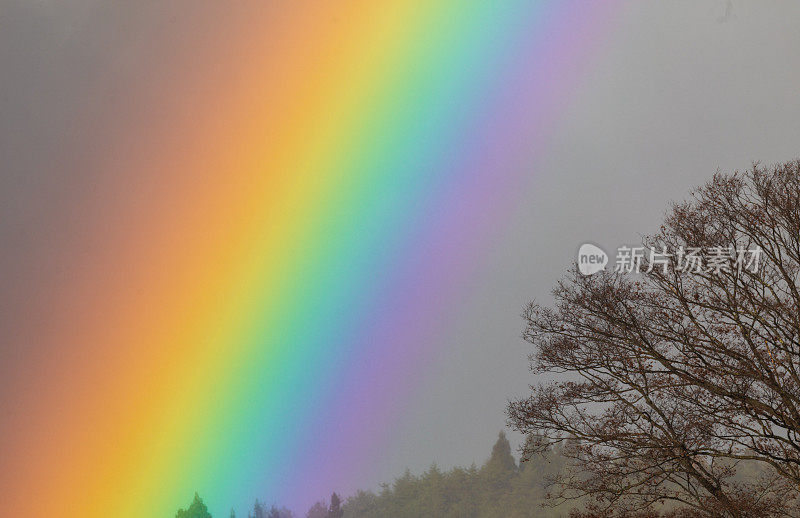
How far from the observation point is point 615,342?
33.1 ft

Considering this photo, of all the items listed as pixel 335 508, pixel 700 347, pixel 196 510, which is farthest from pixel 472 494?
pixel 700 347

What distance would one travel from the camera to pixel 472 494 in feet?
218

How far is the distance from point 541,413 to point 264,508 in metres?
93.2

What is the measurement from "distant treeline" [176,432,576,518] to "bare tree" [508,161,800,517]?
1830 inches

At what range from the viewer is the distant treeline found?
58.8 m

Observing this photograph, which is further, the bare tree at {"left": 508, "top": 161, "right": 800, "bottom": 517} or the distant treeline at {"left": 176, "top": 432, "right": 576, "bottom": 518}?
the distant treeline at {"left": 176, "top": 432, "right": 576, "bottom": 518}

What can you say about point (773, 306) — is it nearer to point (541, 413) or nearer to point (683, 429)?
point (683, 429)

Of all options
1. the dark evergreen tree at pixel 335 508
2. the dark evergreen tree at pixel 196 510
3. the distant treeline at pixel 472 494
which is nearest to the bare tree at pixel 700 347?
the distant treeline at pixel 472 494

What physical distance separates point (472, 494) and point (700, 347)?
6079 cm

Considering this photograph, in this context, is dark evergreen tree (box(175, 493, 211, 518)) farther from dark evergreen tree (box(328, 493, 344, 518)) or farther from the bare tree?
the bare tree

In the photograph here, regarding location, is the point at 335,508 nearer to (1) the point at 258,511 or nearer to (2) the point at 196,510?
(1) the point at 258,511

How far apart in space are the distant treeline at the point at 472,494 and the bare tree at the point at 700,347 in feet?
152

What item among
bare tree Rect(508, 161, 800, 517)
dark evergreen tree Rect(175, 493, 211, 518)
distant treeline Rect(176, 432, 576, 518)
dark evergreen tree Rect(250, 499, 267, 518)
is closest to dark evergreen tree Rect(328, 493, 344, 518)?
distant treeline Rect(176, 432, 576, 518)

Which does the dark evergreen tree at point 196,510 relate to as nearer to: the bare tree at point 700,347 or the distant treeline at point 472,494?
the distant treeline at point 472,494
